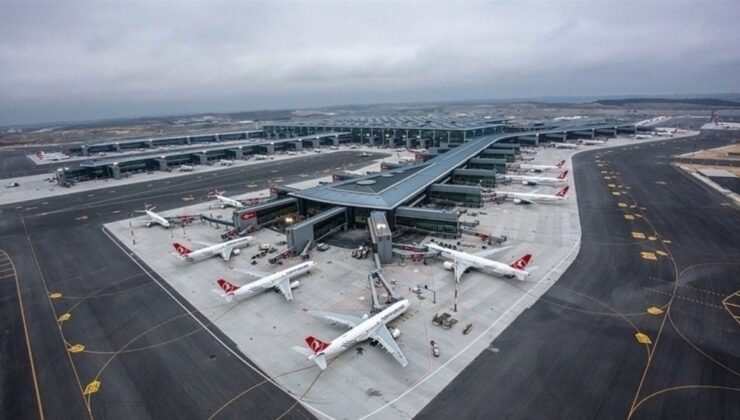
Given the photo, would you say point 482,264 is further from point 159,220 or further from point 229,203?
point 159,220

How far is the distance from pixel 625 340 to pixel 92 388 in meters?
61.6

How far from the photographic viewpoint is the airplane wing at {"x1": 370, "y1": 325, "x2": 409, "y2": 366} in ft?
131

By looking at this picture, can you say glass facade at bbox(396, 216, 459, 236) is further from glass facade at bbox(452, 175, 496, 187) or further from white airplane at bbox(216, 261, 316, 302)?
glass facade at bbox(452, 175, 496, 187)

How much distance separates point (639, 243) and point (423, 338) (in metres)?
53.3

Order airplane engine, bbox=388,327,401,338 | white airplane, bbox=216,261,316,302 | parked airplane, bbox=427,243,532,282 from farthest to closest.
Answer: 1. parked airplane, bbox=427,243,532,282
2. white airplane, bbox=216,261,316,302
3. airplane engine, bbox=388,327,401,338

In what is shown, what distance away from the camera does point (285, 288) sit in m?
55.6

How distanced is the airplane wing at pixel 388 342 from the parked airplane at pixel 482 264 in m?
17.0

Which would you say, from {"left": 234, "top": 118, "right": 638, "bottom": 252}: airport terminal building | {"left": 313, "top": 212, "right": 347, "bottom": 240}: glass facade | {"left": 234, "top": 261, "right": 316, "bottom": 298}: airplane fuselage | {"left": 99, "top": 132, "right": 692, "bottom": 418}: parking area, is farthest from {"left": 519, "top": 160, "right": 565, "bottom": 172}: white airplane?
{"left": 234, "top": 261, "right": 316, "bottom": 298}: airplane fuselage

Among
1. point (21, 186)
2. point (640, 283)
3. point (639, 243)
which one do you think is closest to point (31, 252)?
point (21, 186)

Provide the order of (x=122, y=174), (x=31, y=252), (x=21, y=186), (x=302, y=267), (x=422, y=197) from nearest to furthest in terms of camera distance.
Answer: (x=302, y=267), (x=31, y=252), (x=422, y=197), (x=21, y=186), (x=122, y=174)

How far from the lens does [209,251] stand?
230ft

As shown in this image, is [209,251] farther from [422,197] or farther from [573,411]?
[573,411]

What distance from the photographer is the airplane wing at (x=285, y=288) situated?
178ft

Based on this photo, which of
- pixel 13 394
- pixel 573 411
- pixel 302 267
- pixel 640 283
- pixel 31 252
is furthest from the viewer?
pixel 31 252
